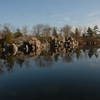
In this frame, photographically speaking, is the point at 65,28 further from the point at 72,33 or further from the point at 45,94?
the point at 45,94

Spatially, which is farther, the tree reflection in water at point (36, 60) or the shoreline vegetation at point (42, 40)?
the shoreline vegetation at point (42, 40)

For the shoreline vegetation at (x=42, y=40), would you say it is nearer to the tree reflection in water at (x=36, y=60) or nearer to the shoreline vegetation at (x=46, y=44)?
the shoreline vegetation at (x=46, y=44)

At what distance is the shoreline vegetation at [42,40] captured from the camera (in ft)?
181

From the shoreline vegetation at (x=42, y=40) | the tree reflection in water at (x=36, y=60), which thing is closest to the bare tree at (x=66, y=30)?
the shoreline vegetation at (x=42, y=40)

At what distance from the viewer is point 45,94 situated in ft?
34.0

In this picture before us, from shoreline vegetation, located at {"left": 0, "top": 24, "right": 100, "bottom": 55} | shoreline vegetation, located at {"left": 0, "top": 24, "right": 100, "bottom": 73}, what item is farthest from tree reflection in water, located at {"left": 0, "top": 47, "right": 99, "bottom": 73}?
shoreline vegetation, located at {"left": 0, "top": 24, "right": 100, "bottom": 55}

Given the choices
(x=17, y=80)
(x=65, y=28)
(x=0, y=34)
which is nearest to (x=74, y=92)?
(x=17, y=80)

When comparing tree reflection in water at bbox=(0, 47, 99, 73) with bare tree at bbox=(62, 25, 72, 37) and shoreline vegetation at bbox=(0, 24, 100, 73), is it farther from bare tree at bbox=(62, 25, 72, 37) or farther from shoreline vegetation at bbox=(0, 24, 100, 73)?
bare tree at bbox=(62, 25, 72, 37)

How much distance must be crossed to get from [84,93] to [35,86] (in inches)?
192

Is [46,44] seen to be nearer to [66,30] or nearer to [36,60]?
[66,30]

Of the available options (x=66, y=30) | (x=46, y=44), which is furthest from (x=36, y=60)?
(x=66, y=30)

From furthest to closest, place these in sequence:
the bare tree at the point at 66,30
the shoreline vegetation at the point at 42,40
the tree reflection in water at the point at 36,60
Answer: the bare tree at the point at 66,30 < the shoreline vegetation at the point at 42,40 < the tree reflection in water at the point at 36,60

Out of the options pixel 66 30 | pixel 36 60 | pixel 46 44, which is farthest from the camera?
pixel 66 30

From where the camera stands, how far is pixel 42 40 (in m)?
78.4
